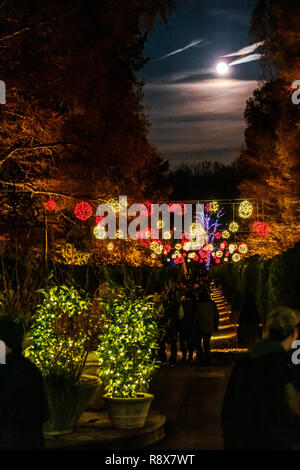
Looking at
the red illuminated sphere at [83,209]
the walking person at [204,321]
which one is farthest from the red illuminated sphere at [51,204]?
the walking person at [204,321]

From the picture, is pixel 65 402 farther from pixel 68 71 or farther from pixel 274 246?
pixel 274 246

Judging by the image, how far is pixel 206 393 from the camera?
13172 mm

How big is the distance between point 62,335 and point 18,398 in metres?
4.75

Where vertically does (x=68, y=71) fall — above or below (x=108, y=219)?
above

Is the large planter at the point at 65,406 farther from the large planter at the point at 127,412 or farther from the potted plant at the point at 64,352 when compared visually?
the large planter at the point at 127,412

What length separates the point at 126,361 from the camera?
31.9ft

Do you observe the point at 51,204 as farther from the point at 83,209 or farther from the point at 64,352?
the point at 64,352

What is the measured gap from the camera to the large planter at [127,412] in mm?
9688

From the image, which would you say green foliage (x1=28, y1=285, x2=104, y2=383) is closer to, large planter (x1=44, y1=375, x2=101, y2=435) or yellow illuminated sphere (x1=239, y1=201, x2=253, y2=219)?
large planter (x1=44, y1=375, x2=101, y2=435)

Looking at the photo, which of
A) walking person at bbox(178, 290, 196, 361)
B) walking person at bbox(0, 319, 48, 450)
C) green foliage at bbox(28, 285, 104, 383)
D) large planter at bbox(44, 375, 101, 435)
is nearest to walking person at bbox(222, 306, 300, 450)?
walking person at bbox(0, 319, 48, 450)
